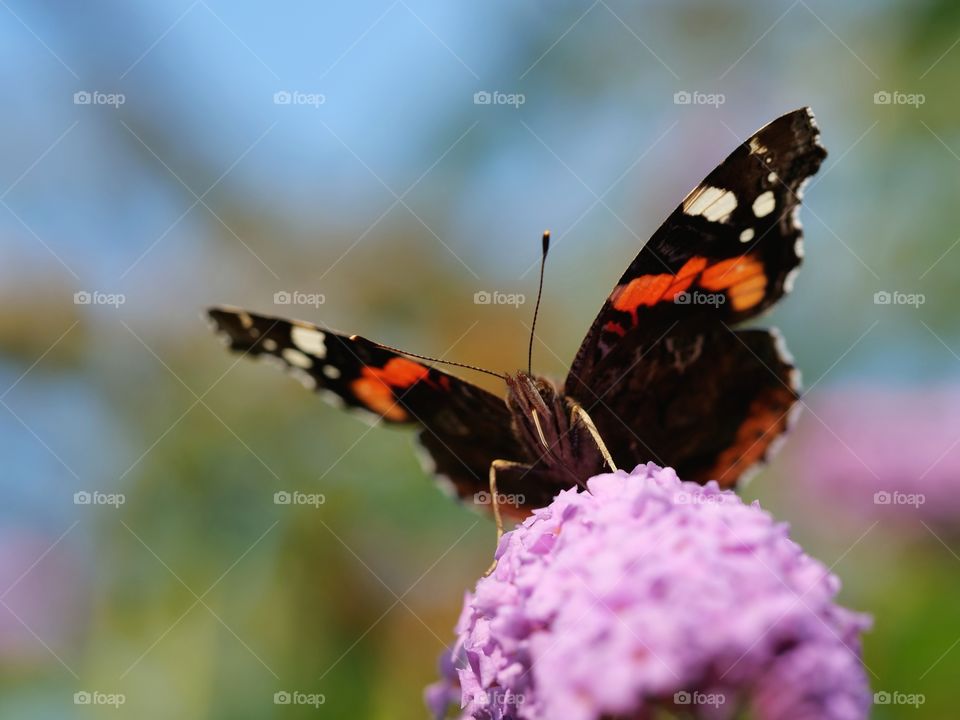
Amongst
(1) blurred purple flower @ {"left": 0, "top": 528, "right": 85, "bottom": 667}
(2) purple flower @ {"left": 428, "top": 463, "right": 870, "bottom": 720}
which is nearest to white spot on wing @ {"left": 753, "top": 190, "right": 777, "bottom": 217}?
(2) purple flower @ {"left": 428, "top": 463, "right": 870, "bottom": 720}

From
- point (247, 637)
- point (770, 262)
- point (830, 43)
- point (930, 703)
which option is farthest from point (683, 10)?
point (247, 637)

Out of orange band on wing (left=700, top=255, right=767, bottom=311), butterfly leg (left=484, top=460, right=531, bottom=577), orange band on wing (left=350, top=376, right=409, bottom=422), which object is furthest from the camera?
orange band on wing (left=350, top=376, right=409, bottom=422)

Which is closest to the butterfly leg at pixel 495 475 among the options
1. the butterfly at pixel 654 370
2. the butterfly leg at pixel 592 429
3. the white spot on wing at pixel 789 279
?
the butterfly at pixel 654 370

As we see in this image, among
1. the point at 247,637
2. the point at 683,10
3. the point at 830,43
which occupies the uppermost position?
the point at 683,10

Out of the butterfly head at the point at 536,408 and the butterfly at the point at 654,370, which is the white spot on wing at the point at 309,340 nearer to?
the butterfly at the point at 654,370

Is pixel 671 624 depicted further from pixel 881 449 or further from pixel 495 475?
pixel 881 449

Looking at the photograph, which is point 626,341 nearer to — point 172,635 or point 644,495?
point 644,495

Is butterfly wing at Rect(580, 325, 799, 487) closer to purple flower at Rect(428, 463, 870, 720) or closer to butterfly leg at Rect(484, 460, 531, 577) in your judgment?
butterfly leg at Rect(484, 460, 531, 577)
